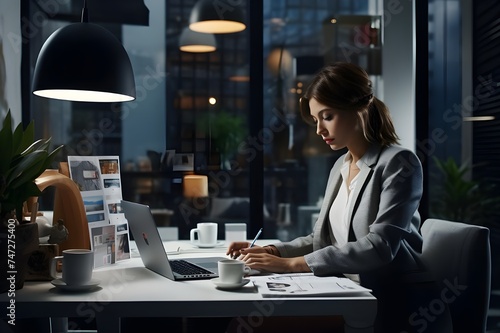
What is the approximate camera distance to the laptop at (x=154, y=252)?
158 centimetres

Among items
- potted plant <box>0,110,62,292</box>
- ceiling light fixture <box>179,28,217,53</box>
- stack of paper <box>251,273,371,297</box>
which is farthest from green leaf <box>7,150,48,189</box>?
ceiling light fixture <box>179,28,217,53</box>

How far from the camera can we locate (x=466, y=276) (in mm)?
1717

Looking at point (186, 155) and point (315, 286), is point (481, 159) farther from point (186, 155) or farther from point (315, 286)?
point (315, 286)

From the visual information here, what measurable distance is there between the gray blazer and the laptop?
0.34 m

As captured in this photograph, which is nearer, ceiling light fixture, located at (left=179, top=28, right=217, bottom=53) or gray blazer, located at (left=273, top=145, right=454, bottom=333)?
gray blazer, located at (left=273, top=145, right=454, bottom=333)

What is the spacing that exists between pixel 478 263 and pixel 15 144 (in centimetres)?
140

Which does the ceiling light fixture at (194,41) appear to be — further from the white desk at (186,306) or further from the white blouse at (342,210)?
the white desk at (186,306)

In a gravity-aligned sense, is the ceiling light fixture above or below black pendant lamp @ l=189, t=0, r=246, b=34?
below

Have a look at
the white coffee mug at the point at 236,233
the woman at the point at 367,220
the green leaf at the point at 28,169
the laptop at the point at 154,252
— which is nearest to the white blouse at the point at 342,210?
the woman at the point at 367,220

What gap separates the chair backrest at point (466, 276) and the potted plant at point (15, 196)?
4.00 ft

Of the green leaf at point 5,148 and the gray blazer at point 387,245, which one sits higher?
the green leaf at point 5,148

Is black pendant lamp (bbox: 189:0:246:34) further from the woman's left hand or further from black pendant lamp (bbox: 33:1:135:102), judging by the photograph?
the woman's left hand

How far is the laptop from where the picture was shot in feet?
5.18

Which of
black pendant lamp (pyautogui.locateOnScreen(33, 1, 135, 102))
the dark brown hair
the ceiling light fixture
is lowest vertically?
the dark brown hair
